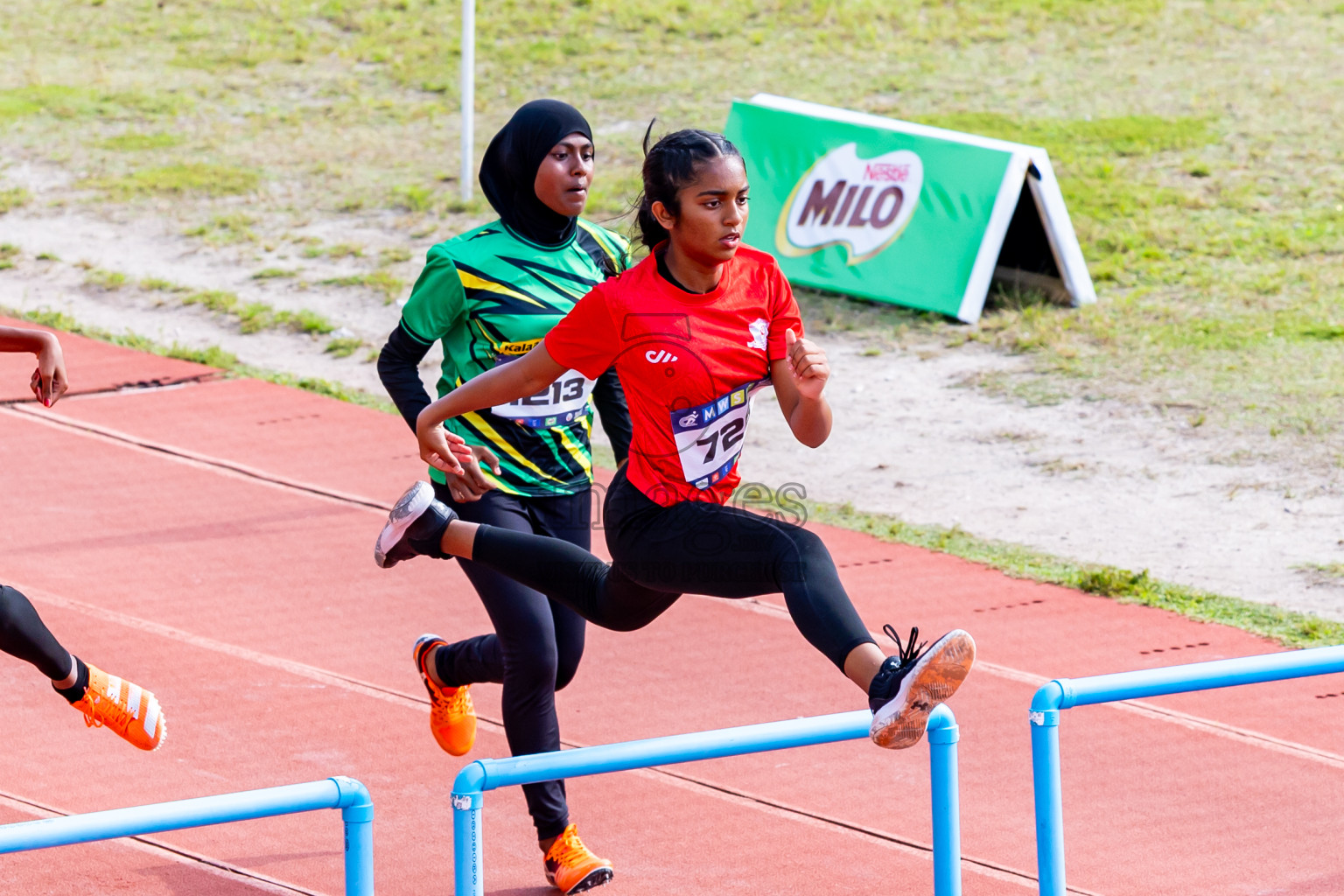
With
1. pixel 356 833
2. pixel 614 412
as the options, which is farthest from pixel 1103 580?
pixel 356 833

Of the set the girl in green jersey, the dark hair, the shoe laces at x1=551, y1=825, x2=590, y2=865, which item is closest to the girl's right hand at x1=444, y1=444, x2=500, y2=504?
the girl in green jersey

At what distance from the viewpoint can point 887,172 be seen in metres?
12.0

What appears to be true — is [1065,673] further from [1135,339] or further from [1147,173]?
[1147,173]

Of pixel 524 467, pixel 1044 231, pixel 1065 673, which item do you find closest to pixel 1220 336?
pixel 1044 231

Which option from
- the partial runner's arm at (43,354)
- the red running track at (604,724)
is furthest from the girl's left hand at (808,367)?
the partial runner's arm at (43,354)

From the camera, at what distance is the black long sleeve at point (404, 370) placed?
192 inches

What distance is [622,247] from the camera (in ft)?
16.6

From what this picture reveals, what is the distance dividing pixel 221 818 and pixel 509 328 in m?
2.02

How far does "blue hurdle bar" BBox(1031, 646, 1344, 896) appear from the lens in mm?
3633

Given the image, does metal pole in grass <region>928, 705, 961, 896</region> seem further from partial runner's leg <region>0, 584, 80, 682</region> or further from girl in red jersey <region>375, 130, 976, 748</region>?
partial runner's leg <region>0, 584, 80, 682</region>

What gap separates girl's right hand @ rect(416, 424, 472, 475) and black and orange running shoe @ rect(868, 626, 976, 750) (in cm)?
133

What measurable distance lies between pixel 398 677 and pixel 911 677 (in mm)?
3303

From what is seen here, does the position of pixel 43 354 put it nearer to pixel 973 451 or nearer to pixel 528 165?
pixel 528 165

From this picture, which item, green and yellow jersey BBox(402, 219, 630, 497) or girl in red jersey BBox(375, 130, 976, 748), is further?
green and yellow jersey BBox(402, 219, 630, 497)
